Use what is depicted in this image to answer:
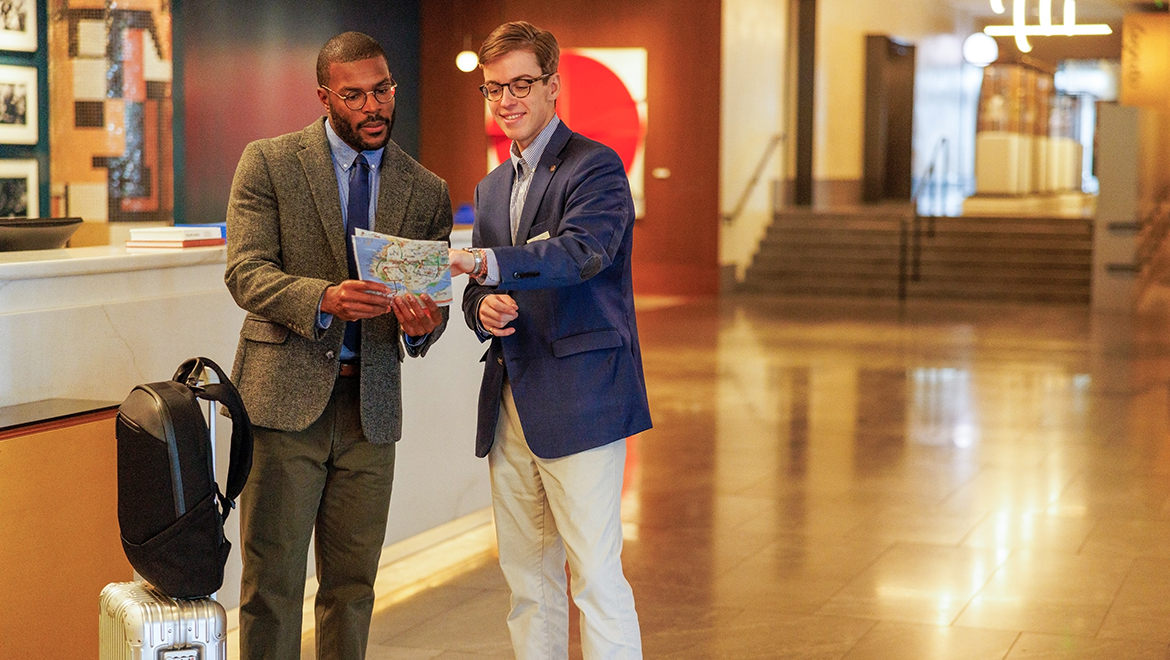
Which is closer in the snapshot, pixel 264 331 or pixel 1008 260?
pixel 264 331

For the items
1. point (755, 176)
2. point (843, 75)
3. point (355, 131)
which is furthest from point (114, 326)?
point (843, 75)

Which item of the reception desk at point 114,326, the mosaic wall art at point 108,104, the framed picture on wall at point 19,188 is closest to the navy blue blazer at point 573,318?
the reception desk at point 114,326

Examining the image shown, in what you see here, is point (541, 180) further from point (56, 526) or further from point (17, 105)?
point (17, 105)

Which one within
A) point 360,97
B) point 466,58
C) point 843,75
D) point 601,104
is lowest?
point 360,97

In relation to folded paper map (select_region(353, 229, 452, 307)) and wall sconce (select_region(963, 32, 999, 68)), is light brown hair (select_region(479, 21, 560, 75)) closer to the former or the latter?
folded paper map (select_region(353, 229, 452, 307))

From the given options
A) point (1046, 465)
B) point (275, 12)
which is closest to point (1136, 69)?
point (275, 12)

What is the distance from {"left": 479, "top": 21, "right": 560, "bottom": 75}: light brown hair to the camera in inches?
100

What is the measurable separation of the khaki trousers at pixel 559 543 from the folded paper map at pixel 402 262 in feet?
1.51

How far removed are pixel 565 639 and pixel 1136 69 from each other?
65.3 feet

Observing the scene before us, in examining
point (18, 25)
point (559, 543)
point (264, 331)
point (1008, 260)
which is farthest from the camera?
point (1008, 260)

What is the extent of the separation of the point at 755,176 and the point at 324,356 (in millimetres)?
14745

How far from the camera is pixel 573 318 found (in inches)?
105

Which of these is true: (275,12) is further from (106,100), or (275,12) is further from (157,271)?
(157,271)

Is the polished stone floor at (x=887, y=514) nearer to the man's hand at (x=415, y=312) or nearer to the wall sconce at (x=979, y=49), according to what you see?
the man's hand at (x=415, y=312)
